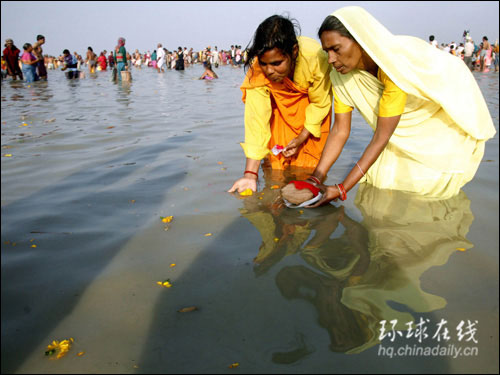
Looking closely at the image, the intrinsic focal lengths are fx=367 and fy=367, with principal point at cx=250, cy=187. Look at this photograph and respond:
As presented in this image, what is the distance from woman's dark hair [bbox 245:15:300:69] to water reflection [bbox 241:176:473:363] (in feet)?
3.51

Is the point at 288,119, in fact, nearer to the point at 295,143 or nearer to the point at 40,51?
the point at 295,143

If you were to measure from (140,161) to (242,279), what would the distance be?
2.40 m

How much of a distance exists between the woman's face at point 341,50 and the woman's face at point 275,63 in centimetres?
32

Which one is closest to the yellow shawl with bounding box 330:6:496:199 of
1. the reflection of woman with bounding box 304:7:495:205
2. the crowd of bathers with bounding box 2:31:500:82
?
the reflection of woman with bounding box 304:7:495:205

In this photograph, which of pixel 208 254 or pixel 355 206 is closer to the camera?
pixel 208 254

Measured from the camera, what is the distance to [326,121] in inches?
130

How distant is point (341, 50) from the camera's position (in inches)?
90.6

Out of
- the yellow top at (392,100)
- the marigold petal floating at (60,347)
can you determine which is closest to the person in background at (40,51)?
the yellow top at (392,100)

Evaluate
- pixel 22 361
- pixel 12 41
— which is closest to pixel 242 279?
pixel 22 361

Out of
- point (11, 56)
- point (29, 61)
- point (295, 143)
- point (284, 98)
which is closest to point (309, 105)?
point (284, 98)

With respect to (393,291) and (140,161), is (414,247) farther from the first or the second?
(140,161)

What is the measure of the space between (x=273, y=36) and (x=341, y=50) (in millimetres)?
473

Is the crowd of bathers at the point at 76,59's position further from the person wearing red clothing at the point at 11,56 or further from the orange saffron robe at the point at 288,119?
the orange saffron robe at the point at 288,119

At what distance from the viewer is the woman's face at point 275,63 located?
250 cm
